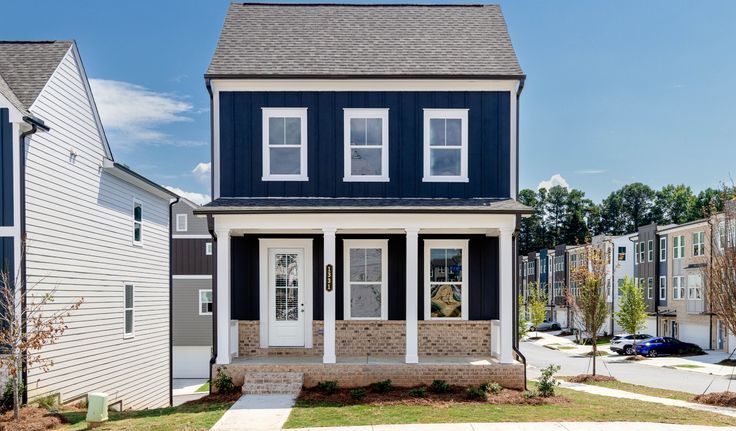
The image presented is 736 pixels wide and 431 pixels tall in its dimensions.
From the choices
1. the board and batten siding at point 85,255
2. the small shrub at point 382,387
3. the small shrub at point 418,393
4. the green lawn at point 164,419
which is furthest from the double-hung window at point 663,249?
the green lawn at point 164,419

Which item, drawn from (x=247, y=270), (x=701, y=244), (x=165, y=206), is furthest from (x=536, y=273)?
(x=247, y=270)

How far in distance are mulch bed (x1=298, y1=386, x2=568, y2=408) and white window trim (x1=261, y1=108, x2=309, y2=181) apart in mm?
4870

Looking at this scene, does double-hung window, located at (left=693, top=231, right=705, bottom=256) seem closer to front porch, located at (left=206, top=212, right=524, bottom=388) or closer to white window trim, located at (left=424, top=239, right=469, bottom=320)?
front porch, located at (left=206, top=212, right=524, bottom=388)

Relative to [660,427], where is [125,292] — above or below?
above

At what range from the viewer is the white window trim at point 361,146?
49.3 feet

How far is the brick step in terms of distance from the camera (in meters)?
13.4

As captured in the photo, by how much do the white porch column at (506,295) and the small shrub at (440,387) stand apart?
4.56 feet

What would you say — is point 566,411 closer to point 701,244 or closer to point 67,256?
point 67,256

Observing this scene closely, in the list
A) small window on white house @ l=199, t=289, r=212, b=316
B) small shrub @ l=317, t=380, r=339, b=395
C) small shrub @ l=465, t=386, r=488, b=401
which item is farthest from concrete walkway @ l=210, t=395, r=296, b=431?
small window on white house @ l=199, t=289, r=212, b=316

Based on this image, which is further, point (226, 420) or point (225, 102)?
point (225, 102)

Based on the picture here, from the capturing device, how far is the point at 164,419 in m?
11.5

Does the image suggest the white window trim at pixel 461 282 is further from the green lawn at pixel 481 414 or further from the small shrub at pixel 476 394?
the green lawn at pixel 481 414

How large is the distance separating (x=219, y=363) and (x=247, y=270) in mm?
2560

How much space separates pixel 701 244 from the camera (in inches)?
1540
